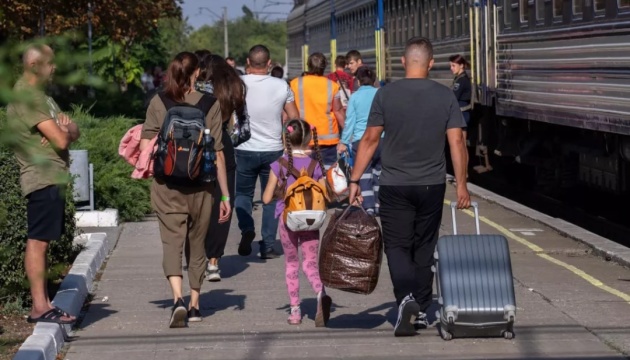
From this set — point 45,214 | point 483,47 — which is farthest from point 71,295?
point 483,47

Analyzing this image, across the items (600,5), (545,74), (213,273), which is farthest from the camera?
(545,74)

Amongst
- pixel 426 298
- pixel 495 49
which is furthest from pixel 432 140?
pixel 495 49

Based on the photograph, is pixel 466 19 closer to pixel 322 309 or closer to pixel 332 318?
pixel 332 318

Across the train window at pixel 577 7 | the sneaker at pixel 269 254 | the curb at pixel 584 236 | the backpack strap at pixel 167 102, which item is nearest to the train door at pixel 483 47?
the curb at pixel 584 236

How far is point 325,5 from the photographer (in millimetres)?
32656

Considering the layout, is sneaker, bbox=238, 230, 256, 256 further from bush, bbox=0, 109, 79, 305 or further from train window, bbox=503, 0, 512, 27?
train window, bbox=503, 0, 512, 27

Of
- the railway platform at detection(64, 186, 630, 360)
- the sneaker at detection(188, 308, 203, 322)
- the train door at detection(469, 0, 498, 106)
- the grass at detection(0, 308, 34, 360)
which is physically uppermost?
the train door at detection(469, 0, 498, 106)

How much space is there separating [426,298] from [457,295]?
0.51 m

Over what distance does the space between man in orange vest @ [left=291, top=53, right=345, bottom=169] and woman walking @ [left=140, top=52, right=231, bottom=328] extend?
4.58 m

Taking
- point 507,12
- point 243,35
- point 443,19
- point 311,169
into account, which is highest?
point 243,35

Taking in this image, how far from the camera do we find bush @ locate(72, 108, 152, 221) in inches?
496

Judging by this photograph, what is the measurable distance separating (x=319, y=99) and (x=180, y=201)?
5.02 meters

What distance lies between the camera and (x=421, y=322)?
6918 millimetres

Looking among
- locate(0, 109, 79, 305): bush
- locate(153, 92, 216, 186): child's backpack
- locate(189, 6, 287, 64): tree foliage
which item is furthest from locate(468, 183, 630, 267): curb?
locate(189, 6, 287, 64): tree foliage
